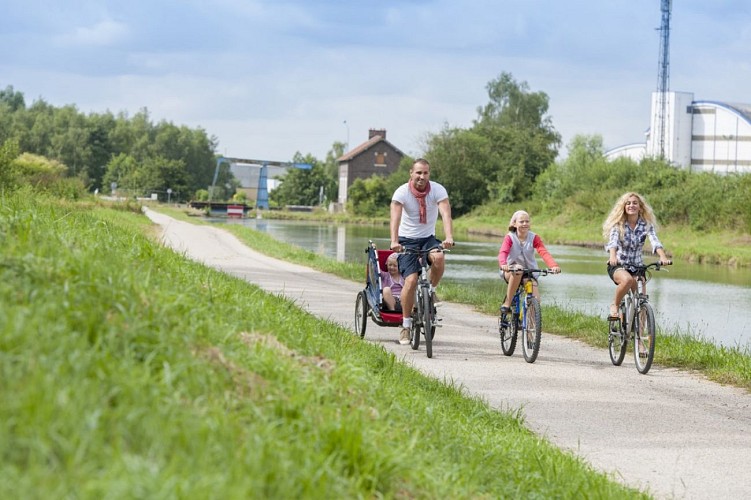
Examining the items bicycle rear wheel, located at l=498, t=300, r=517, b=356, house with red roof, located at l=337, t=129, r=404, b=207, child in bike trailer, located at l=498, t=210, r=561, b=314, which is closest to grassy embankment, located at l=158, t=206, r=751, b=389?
bicycle rear wheel, located at l=498, t=300, r=517, b=356

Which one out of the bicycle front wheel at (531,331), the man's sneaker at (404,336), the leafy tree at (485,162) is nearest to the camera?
the bicycle front wheel at (531,331)

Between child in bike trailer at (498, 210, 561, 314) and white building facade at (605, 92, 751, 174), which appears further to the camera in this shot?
white building facade at (605, 92, 751, 174)

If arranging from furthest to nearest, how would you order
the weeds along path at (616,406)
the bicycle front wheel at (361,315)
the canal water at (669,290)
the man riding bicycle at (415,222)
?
the canal water at (669,290)
the bicycle front wheel at (361,315)
the man riding bicycle at (415,222)
the weeds along path at (616,406)

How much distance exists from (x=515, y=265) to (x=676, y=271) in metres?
24.3

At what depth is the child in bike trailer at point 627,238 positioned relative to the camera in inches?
420

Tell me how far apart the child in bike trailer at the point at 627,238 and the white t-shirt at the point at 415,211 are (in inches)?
67.5

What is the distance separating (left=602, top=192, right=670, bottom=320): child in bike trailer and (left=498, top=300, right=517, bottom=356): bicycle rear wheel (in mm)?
1100

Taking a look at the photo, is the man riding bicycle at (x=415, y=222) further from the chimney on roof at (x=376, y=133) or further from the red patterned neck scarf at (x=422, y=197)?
the chimney on roof at (x=376, y=133)

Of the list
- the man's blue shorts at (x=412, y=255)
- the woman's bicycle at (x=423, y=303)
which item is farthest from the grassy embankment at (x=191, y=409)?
the man's blue shorts at (x=412, y=255)

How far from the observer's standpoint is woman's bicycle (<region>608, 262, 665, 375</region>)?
10.3 metres

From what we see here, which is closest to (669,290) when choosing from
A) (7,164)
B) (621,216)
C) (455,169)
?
(621,216)

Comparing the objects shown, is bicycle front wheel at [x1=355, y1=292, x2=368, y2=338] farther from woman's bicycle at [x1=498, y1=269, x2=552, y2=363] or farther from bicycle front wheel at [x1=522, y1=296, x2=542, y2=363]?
bicycle front wheel at [x1=522, y1=296, x2=542, y2=363]

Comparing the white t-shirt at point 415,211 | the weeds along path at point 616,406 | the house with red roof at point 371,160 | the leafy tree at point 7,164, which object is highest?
the house with red roof at point 371,160

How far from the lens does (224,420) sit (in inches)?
149
